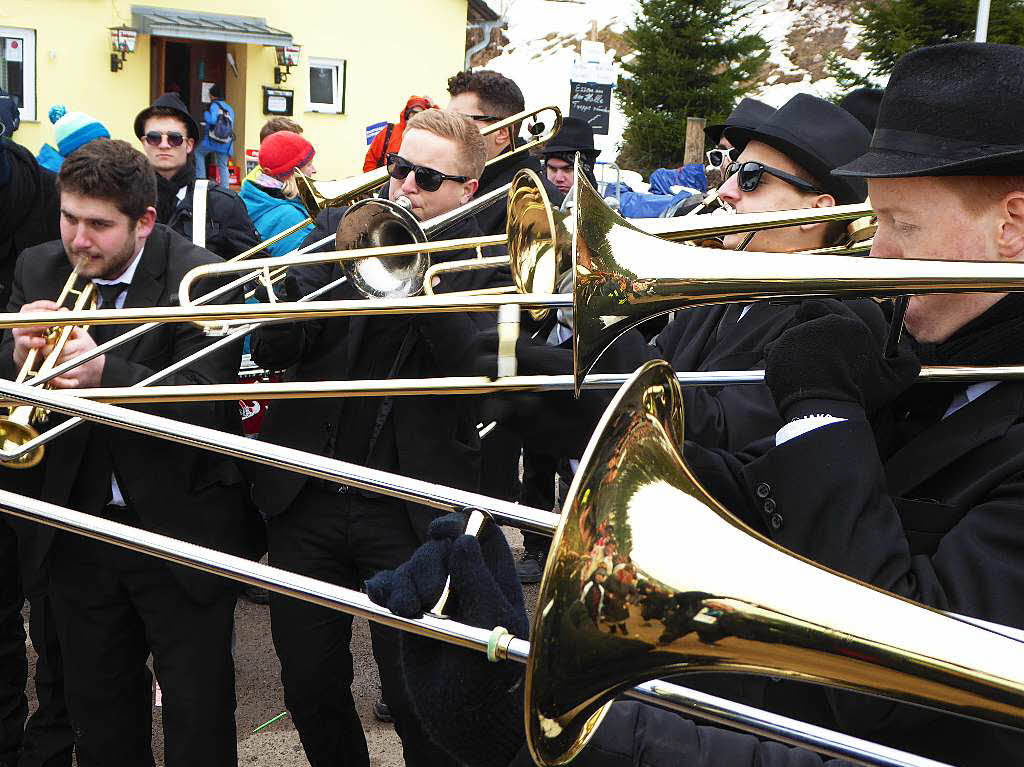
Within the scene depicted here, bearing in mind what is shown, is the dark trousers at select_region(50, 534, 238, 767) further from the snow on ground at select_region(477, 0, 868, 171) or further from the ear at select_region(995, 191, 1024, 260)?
the snow on ground at select_region(477, 0, 868, 171)

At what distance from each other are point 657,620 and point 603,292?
69 centimetres

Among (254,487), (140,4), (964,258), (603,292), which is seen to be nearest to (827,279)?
(964,258)

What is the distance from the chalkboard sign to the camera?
30.6 ft

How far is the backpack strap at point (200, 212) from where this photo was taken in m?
4.18

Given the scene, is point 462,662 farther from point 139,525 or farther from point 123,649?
point 123,649

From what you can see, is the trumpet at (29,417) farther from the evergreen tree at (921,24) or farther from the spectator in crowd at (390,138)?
the evergreen tree at (921,24)

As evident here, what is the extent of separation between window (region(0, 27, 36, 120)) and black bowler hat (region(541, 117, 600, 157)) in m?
11.0

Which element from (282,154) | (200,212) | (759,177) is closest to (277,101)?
(282,154)

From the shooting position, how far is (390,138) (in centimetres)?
507

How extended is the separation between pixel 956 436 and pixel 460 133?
1.82 m

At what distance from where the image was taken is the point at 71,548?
2600mm

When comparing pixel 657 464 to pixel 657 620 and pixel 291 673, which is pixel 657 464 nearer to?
pixel 657 620

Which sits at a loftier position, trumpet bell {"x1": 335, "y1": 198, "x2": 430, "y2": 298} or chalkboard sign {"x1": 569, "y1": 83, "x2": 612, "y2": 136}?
chalkboard sign {"x1": 569, "y1": 83, "x2": 612, "y2": 136}

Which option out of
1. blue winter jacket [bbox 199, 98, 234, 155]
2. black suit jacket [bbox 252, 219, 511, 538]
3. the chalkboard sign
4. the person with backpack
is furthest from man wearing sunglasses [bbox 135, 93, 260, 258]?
the chalkboard sign
